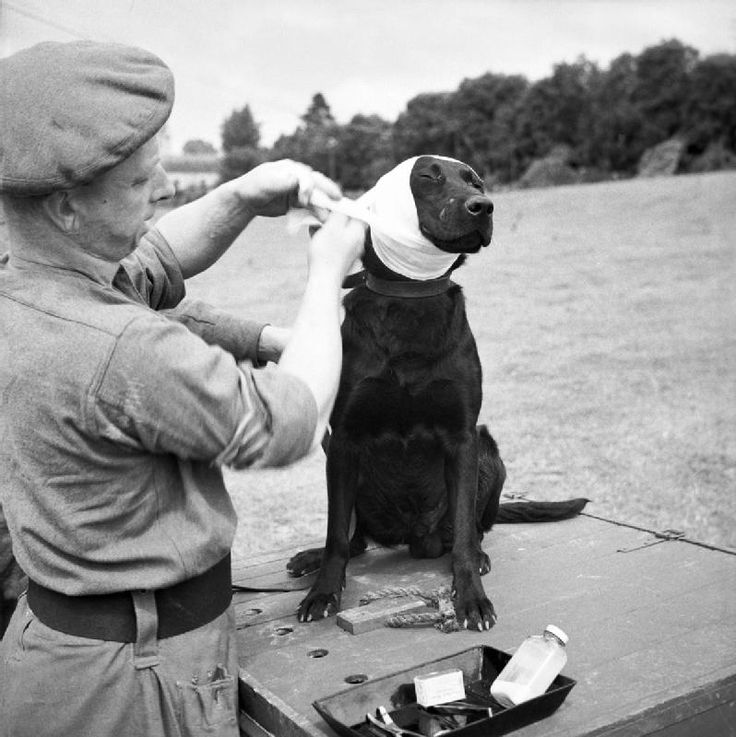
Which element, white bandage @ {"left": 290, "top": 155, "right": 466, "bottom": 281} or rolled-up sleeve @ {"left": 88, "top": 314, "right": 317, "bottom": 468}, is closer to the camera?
rolled-up sleeve @ {"left": 88, "top": 314, "right": 317, "bottom": 468}

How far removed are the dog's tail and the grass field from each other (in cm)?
59

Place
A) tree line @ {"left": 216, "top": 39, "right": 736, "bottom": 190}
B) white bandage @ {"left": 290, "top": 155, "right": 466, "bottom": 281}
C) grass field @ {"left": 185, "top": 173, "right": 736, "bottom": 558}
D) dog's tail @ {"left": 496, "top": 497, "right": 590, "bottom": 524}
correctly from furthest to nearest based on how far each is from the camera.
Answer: tree line @ {"left": 216, "top": 39, "right": 736, "bottom": 190}
grass field @ {"left": 185, "top": 173, "right": 736, "bottom": 558}
dog's tail @ {"left": 496, "top": 497, "right": 590, "bottom": 524}
white bandage @ {"left": 290, "top": 155, "right": 466, "bottom": 281}

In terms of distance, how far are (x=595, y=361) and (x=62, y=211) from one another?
8091 mm

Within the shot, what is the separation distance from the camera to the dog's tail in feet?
10.7

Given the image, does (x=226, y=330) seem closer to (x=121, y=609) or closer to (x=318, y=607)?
(x=318, y=607)

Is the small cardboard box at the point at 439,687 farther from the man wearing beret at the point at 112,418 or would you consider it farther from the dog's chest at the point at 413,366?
the dog's chest at the point at 413,366

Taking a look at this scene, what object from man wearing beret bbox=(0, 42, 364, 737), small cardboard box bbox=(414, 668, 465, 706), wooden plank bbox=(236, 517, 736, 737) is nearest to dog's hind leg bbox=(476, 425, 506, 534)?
wooden plank bbox=(236, 517, 736, 737)

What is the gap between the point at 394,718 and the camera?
191 cm

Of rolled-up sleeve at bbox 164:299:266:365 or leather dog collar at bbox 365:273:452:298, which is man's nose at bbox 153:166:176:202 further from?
leather dog collar at bbox 365:273:452:298

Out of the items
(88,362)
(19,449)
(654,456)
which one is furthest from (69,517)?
(654,456)

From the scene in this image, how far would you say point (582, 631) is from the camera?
7.64 feet

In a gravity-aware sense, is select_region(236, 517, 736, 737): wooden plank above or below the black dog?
below

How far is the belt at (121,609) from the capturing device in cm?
170

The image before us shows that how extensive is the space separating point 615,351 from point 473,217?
7.77m
